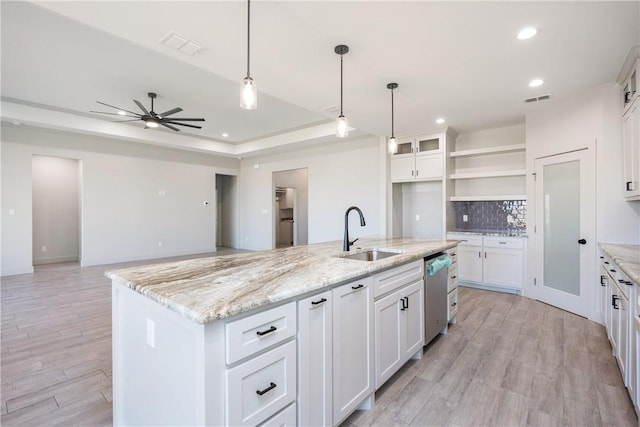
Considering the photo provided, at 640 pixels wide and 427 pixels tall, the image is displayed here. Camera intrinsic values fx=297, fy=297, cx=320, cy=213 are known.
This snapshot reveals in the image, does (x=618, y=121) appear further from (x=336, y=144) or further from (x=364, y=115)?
(x=336, y=144)

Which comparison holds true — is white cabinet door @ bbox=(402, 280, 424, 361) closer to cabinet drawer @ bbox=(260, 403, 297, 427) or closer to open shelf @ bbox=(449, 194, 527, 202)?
cabinet drawer @ bbox=(260, 403, 297, 427)

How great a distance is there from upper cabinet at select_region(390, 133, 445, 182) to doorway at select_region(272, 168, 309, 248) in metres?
3.41

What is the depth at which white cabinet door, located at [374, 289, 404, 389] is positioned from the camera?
1.93m

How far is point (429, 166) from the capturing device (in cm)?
498

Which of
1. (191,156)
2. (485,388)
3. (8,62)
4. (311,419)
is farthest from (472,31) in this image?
(191,156)

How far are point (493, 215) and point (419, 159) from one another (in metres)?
1.52

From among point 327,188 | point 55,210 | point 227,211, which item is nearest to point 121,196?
point 55,210

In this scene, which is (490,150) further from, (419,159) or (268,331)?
(268,331)

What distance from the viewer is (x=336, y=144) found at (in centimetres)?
656

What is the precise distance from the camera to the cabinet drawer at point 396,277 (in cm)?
193

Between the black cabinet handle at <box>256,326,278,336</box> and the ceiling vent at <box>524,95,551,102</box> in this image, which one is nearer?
the black cabinet handle at <box>256,326,278,336</box>

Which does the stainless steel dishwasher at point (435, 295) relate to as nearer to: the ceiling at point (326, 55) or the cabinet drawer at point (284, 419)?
the cabinet drawer at point (284, 419)

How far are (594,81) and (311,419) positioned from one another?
4.15 m

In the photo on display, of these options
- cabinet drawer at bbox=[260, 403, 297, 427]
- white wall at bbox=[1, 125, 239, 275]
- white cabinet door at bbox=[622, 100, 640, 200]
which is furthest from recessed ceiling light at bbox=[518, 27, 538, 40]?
white wall at bbox=[1, 125, 239, 275]
